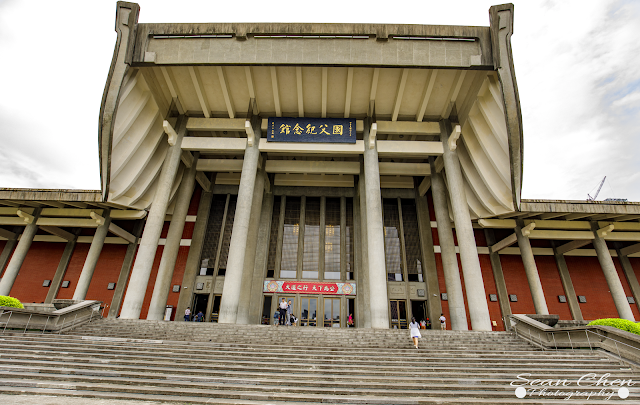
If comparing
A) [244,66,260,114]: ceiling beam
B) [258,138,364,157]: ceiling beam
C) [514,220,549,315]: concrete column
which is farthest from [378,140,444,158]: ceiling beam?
[244,66,260,114]: ceiling beam

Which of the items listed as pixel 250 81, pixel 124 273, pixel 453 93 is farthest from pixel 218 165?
pixel 453 93

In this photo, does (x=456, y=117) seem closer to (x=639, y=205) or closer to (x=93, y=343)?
(x=639, y=205)

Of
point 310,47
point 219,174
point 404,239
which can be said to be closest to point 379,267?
point 404,239

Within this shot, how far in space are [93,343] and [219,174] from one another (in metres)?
13.6

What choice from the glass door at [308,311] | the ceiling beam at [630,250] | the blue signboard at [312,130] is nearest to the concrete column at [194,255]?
the glass door at [308,311]

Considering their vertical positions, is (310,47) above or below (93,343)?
above

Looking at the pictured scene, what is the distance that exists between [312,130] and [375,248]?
22.1ft

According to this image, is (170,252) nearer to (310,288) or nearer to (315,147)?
(310,288)

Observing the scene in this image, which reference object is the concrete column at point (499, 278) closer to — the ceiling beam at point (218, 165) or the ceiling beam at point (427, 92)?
the ceiling beam at point (427, 92)

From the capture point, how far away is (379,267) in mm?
13391

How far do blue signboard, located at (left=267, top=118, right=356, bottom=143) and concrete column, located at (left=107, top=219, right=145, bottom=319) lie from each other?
10654mm

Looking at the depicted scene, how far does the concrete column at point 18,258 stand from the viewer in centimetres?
1548

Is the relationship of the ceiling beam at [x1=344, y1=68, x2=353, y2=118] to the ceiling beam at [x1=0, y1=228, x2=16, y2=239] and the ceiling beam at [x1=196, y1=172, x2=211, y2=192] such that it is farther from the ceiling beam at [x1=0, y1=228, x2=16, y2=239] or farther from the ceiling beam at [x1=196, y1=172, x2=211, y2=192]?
the ceiling beam at [x1=0, y1=228, x2=16, y2=239]

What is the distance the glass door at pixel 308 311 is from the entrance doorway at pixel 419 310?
5.47m
